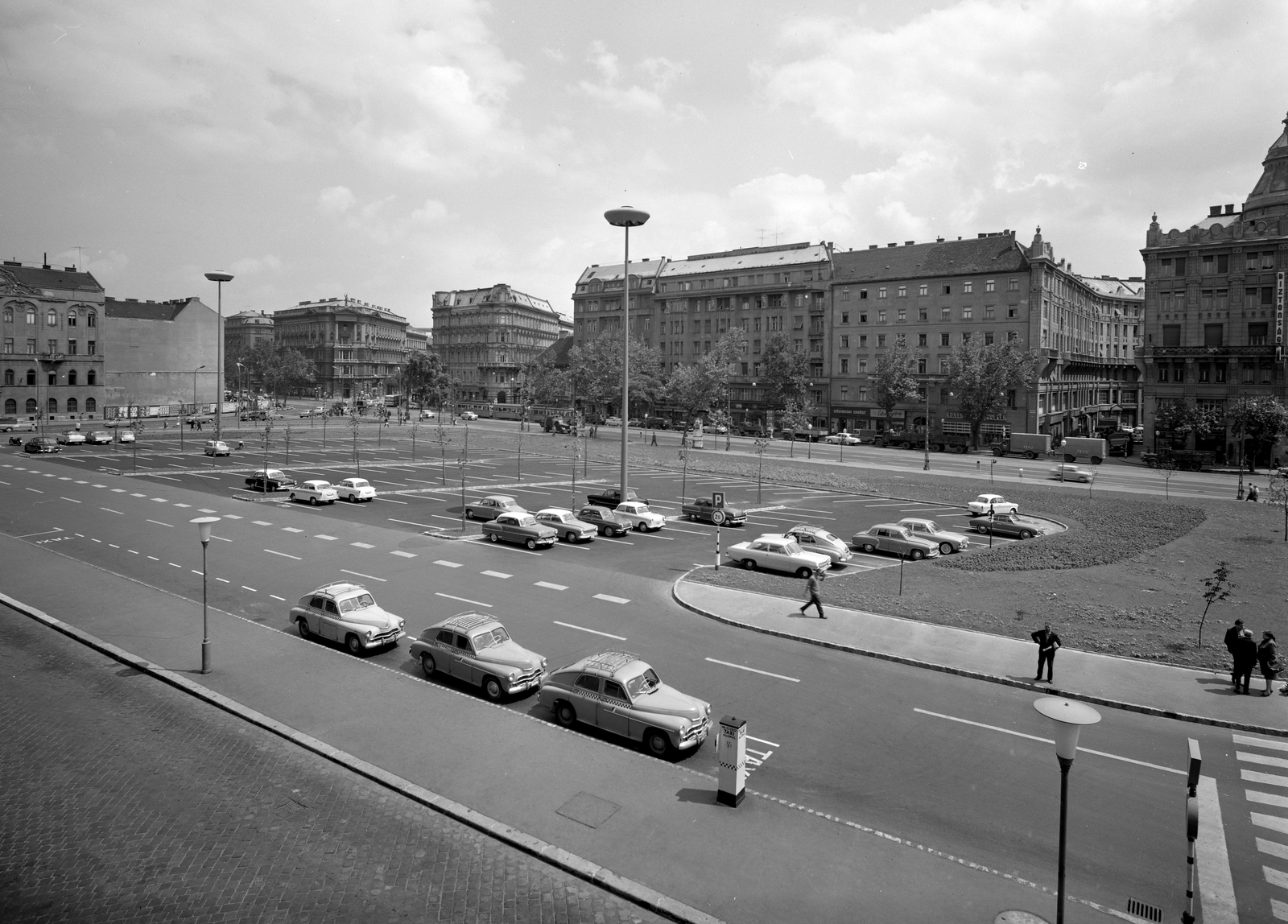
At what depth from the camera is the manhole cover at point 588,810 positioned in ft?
39.1

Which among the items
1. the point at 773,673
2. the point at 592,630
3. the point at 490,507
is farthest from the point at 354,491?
the point at 773,673

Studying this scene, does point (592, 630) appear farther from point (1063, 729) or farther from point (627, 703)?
point (1063, 729)

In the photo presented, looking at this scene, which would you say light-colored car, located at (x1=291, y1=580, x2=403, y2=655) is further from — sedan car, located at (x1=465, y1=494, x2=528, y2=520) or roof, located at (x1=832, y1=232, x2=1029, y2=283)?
roof, located at (x1=832, y1=232, x2=1029, y2=283)

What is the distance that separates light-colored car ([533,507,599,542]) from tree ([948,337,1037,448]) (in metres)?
58.1

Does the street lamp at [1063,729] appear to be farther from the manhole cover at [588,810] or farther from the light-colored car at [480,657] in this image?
the light-colored car at [480,657]

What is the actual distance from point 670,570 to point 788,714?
13098 mm

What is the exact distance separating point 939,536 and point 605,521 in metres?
14.5

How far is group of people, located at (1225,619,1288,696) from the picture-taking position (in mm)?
17078

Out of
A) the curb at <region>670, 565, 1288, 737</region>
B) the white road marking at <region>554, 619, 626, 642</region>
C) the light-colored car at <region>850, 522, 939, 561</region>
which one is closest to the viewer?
the curb at <region>670, 565, 1288, 737</region>

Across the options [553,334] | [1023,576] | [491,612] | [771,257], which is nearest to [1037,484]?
[1023,576]

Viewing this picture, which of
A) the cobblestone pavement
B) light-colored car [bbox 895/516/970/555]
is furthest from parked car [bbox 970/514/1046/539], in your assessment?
the cobblestone pavement

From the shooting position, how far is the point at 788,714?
15953 mm

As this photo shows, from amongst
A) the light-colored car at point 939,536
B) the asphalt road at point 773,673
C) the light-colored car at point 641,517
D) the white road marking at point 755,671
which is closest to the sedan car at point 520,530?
the asphalt road at point 773,673

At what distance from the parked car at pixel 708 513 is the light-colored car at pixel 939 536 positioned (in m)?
7.87
